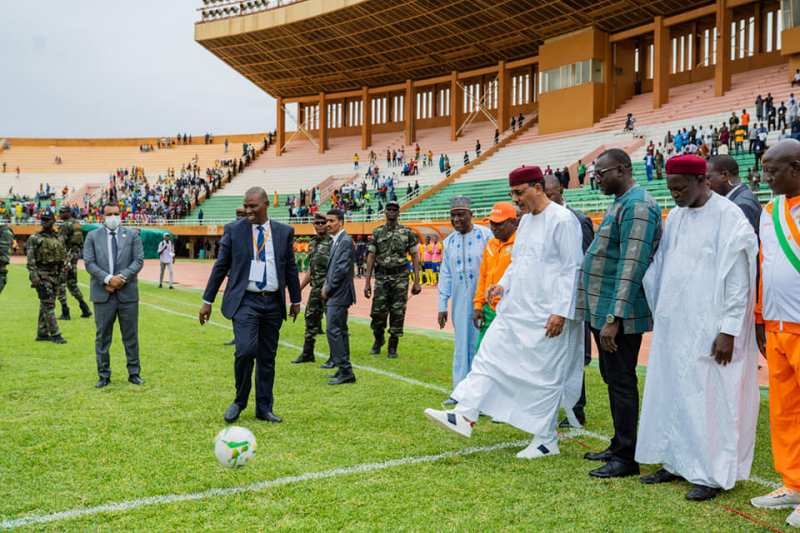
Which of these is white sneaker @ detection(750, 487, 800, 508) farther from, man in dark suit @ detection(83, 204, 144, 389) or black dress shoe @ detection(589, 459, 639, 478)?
man in dark suit @ detection(83, 204, 144, 389)

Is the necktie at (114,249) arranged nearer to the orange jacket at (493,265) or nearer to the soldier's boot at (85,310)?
the orange jacket at (493,265)

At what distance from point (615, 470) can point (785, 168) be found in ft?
6.91

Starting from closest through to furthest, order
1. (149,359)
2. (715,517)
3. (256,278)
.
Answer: (715,517) < (256,278) < (149,359)

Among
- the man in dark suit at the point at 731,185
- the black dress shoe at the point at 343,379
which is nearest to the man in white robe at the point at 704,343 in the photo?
Answer: the man in dark suit at the point at 731,185

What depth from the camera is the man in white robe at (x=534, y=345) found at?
16.9 ft

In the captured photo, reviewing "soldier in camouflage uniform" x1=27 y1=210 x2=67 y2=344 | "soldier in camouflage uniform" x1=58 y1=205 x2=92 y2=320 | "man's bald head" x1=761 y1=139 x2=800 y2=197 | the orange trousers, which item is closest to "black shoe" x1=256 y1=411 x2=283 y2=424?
the orange trousers

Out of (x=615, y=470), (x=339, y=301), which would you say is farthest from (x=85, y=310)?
(x=615, y=470)

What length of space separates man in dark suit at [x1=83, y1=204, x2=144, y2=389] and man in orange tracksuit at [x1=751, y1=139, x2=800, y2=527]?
5.96 m

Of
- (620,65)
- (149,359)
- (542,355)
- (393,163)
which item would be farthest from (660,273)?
(393,163)

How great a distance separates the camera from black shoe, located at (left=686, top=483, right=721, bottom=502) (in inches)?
171

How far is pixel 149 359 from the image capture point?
977 cm

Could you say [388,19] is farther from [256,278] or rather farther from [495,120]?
[256,278]

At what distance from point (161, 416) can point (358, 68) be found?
4546 centimetres

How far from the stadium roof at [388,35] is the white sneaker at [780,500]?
34035 millimetres
